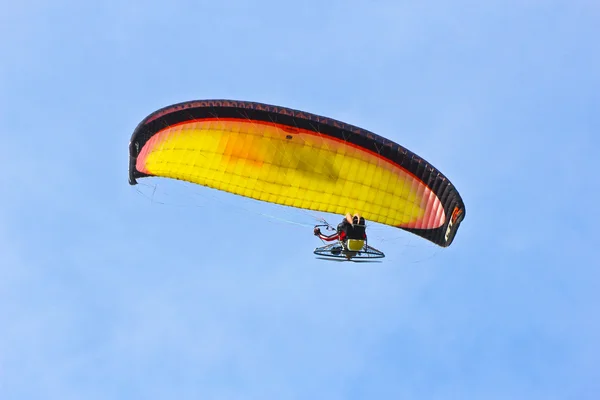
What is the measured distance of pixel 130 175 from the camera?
117 feet

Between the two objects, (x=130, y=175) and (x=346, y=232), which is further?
(x=130, y=175)

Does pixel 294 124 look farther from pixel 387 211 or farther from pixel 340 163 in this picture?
pixel 387 211

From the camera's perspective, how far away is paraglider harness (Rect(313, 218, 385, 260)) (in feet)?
107

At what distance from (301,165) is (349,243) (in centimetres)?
323

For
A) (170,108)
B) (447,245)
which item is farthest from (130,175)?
(447,245)

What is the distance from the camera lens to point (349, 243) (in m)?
32.7

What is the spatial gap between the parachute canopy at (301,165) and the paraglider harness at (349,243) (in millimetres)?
1269

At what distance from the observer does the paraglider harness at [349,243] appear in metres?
32.7

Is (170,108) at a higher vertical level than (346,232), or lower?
higher

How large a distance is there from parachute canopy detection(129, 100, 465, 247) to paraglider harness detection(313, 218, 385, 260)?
127cm

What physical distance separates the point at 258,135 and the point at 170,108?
10.4ft

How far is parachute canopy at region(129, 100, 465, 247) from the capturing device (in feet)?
108

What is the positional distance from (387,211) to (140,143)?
30.3 feet

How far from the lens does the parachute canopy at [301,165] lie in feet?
108
